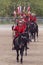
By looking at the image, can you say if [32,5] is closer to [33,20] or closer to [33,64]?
[33,20]

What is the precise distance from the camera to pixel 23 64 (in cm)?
1566

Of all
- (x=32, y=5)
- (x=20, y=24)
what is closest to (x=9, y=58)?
(x=20, y=24)

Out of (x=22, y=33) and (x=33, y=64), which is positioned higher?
(x=22, y=33)

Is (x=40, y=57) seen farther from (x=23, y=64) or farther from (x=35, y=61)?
(x=23, y=64)

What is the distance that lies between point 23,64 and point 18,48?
2.14 ft

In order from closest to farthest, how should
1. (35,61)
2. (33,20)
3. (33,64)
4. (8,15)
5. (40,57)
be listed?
(33,64), (35,61), (40,57), (33,20), (8,15)

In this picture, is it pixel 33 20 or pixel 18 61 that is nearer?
pixel 18 61

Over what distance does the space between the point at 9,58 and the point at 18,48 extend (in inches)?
83.8

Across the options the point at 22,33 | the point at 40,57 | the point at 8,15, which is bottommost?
the point at 8,15

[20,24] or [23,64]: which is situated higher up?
[20,24]

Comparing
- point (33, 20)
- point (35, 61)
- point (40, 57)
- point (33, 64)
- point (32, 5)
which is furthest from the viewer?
point (32, 5)

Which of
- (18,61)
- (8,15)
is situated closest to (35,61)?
(18,61)

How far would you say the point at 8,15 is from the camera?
6700 cm

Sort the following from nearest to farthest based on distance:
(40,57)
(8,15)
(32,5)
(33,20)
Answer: (40,57) < (33,20) < (8,15) < (32,5)
